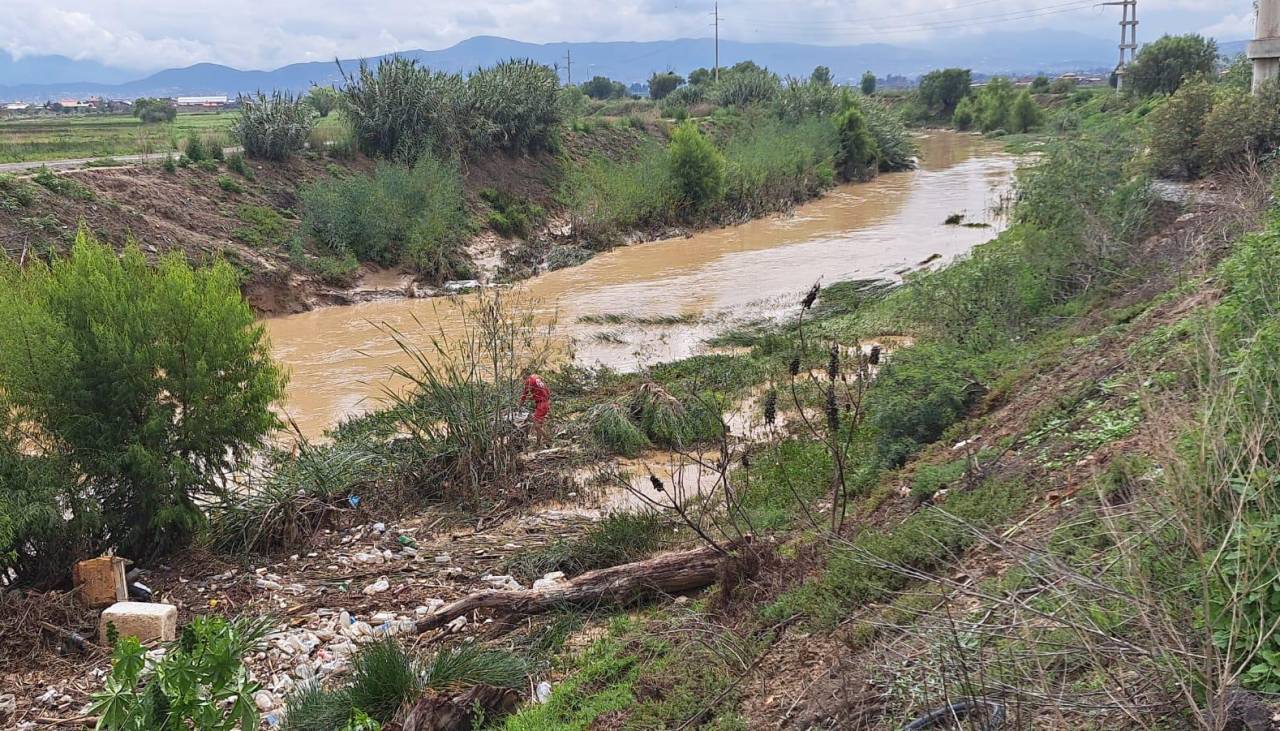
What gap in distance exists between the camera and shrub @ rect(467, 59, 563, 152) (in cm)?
3174

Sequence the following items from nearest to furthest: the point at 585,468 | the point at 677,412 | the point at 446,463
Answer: the point at 446,463 < the point at 585,468 < the point at 677,412

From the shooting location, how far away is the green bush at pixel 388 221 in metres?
23.8

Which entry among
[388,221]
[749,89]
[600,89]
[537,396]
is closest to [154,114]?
[749,89]

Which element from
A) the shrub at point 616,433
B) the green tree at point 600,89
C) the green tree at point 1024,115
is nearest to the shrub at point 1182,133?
the shrub at point 616,433

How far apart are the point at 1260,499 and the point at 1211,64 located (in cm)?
4234

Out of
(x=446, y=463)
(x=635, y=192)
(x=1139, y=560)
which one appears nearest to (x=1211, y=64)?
(x=635, y=192)

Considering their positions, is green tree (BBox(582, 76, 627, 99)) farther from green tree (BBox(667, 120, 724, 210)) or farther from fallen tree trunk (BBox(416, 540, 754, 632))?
fallen tree trunk (BBox(416, 540, 754, 632))

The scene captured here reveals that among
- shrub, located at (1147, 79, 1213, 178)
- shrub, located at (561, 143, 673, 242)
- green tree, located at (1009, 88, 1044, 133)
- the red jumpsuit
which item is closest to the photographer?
the red jumpsuit

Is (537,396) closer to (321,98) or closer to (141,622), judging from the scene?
(141,622)

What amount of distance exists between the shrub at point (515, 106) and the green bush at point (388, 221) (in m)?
6.73

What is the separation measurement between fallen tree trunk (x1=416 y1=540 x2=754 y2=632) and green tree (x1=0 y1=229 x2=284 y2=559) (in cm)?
293

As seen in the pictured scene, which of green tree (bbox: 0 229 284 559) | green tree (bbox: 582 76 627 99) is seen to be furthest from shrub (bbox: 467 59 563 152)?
green tree (bbox: 582 76 627 99)

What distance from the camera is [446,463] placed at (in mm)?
9844

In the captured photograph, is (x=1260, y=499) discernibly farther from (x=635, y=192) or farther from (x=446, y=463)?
(x=635, y=192)
